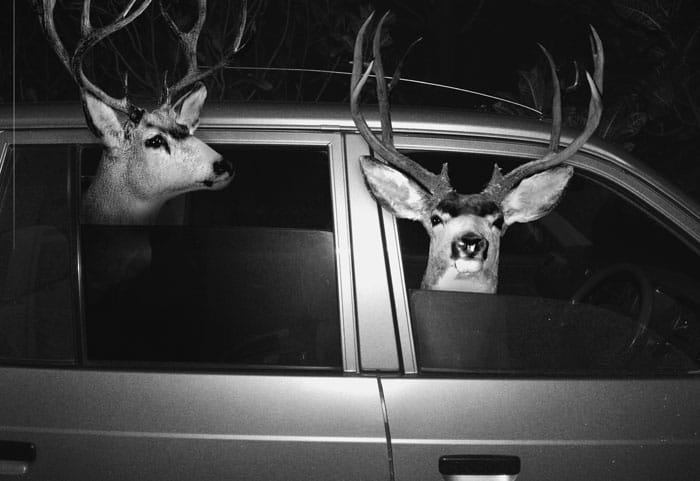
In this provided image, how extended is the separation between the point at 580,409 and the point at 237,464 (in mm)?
810

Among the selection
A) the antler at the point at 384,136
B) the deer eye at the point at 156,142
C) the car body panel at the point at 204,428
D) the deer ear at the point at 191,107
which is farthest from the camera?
the deer eye at the point at 156,142

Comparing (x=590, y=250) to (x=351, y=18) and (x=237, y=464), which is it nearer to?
(x=237, y=464)

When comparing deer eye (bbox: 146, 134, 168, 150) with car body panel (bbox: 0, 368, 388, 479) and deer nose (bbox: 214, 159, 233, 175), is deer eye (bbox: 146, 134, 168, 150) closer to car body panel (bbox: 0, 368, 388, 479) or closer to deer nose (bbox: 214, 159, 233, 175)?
deer nose (bbox: 214, 159, 233, 175)

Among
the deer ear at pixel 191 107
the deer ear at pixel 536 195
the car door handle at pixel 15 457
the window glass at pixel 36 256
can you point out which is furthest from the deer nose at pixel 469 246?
the car door handle at pixel 15 457

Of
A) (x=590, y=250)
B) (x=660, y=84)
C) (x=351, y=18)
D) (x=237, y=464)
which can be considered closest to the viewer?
(x=237, y=464)

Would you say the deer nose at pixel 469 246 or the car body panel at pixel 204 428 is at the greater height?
the deer nose at pixel 469 246

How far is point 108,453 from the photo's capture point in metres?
2.26

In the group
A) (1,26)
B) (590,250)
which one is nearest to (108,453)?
(590,250)

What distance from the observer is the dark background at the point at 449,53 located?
5.19 m

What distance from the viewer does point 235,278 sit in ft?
8.07

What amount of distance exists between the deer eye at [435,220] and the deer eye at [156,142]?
2.56 feet

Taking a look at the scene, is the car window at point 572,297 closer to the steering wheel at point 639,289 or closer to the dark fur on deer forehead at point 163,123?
the steering wheel at point 639,289

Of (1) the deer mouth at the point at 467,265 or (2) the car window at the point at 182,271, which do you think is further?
(1) the deer mouth at the point at 467,265

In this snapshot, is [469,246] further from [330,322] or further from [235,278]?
[235,278]
